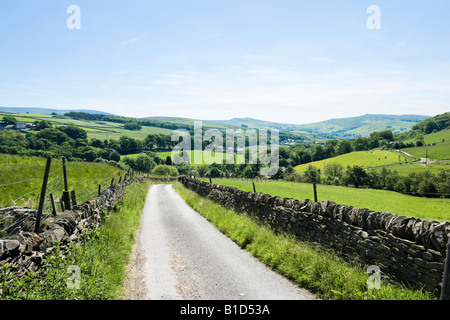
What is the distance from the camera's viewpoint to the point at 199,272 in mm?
7484

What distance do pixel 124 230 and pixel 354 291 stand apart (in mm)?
8260

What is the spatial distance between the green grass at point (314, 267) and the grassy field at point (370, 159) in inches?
5150

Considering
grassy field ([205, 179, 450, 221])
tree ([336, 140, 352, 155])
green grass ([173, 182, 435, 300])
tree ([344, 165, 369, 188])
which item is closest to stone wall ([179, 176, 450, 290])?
green grass ([173, 182, 435, 300])

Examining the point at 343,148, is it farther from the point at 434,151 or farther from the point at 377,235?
Answer: the point at 377,235

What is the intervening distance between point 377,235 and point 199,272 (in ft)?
14.5

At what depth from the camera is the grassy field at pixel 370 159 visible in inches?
5303

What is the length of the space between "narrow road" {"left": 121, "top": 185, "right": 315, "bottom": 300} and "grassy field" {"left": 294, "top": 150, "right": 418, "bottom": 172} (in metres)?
130

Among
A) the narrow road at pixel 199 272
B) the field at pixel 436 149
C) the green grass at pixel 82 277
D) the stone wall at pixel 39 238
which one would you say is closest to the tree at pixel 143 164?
the narrow road at pixel 199 272

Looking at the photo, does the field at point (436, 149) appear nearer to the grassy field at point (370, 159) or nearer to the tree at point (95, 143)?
the grassy field at point (370, 159)

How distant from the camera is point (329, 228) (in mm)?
7637

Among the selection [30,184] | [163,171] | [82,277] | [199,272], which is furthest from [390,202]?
[163,171]
